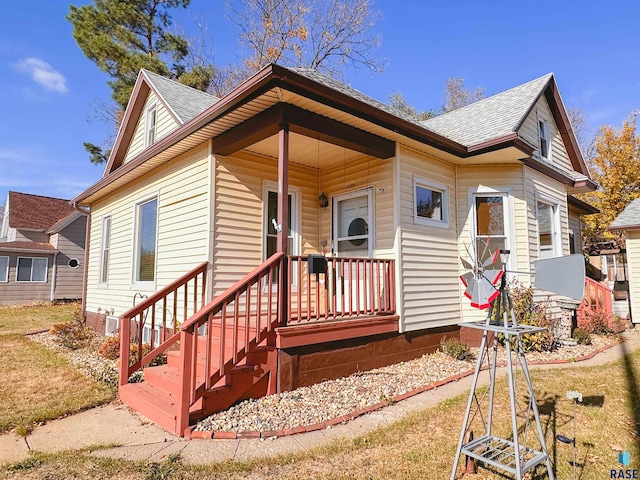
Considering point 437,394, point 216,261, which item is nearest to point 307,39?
point 216,261

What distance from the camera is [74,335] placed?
28.4 feet

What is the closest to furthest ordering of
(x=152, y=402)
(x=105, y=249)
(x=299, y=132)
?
(x=152, y=402)
(x=299, y=132)
(x=105, y=249)

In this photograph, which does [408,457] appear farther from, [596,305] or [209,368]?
[596,305]

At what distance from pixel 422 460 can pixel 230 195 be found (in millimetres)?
4599

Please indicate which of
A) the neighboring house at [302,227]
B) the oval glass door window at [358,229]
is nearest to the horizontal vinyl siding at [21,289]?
the neighboring house at [302,227]

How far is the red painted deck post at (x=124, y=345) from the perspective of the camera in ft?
15.9

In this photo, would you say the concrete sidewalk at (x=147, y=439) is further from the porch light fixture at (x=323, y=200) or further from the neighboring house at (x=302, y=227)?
the porch light fixture at (x=323, y=200)

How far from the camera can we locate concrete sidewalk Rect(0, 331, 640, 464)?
11.0 ft

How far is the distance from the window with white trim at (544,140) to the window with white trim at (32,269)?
21.4 m

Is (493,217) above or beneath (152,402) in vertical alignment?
above

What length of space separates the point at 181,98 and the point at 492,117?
23.9 feet

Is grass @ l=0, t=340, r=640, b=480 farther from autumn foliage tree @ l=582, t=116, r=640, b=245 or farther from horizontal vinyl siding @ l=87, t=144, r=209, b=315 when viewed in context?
autumn foliage tree @ l=582, t=116, r=640, b=245

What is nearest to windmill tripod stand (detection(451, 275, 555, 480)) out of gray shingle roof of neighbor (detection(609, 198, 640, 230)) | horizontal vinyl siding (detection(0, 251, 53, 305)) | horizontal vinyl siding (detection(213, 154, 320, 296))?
horizontal vinyl siding (detection(213, 154, 320, 296))

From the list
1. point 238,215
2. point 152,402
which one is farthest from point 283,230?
point 152,402
